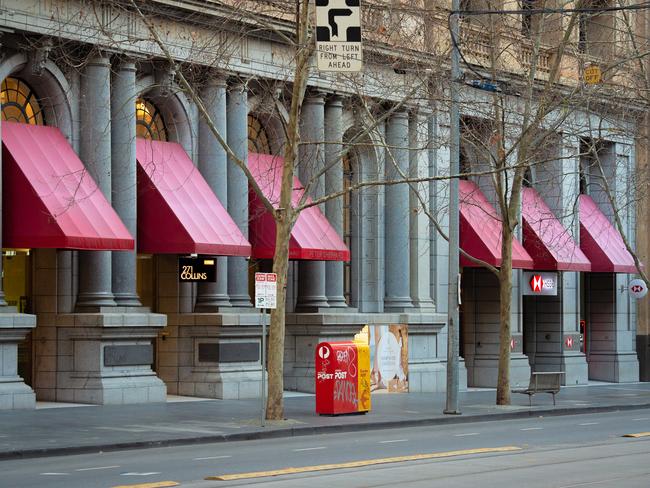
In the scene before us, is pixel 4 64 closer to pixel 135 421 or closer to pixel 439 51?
pixel 135 421

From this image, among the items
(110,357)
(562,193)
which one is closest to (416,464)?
(110,357)

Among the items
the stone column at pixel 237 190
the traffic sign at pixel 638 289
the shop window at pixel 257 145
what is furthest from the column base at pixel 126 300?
the traffic sign at pixel 638 289

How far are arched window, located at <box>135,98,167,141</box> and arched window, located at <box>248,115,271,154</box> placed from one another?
3469 mm

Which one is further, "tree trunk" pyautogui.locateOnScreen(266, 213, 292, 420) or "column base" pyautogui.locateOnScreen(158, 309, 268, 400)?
"column base" pyautogui.locateOnScreen(158, 309, 268, 400)

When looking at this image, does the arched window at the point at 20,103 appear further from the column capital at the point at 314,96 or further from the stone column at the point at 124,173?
the column capital at the point at 314,96

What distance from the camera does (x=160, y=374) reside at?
3459 centimetres

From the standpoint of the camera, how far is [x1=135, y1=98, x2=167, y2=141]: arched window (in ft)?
111

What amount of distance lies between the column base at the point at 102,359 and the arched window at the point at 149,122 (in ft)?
16.7

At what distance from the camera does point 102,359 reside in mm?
30516

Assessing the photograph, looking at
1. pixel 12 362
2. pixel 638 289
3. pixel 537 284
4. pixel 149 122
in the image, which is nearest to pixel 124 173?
pixel 149 122

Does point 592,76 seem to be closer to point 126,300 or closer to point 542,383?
point 542,383

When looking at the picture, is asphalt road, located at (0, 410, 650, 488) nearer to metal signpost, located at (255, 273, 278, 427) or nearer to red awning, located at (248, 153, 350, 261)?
metal signpost, located at (255, 273, 278, 427)

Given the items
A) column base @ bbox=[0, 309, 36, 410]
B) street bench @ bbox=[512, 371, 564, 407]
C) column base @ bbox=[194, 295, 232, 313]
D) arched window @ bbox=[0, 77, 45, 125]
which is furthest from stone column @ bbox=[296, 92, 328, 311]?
column base @ bbox=[0, 309, 36, 410]

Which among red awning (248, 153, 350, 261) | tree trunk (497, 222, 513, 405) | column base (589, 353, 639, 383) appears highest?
red awning (248, 153, 350, 261)
